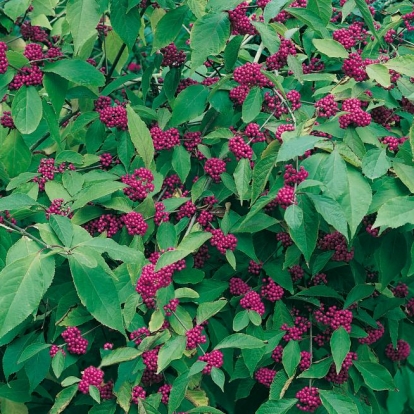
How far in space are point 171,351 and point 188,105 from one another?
2.79 ft

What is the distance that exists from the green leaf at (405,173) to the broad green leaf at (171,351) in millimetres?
756

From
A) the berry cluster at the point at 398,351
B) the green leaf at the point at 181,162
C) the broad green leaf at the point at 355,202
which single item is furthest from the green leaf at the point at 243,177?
the berry cluster at the point at 398,351

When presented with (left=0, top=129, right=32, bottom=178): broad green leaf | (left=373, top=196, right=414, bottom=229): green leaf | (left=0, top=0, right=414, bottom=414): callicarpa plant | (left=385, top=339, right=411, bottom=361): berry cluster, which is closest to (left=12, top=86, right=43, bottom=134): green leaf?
(left=0, top=0, right=414, bottom=414): callicarpa plant

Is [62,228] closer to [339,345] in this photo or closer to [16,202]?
[16,202]

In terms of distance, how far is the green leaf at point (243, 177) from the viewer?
88.7 inches

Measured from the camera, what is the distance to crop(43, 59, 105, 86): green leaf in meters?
2.32

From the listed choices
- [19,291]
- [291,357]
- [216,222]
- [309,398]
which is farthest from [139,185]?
[309,398]

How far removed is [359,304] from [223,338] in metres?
0.51

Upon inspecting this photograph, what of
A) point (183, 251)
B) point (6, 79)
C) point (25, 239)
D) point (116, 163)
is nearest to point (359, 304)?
point (183, 251)

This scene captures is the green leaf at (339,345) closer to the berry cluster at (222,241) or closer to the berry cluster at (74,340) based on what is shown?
the berry cluster at (222,241)

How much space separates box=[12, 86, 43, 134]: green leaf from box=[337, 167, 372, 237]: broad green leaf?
94cm

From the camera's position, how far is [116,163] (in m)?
2.61

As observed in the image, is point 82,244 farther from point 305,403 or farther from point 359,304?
point 359,304

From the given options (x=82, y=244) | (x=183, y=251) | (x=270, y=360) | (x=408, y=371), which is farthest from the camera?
(x=408, y=371)
